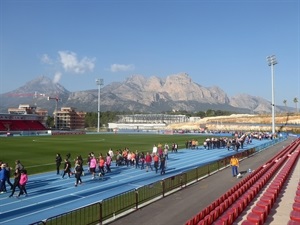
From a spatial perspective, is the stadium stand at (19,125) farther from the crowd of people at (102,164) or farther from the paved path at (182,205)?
the paved path at (182,205)

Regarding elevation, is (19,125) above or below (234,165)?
above

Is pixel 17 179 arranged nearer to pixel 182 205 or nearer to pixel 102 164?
pixel 102 164

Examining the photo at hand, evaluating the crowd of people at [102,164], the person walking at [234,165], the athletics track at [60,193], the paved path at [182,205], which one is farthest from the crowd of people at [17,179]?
the person walking at [234,165]

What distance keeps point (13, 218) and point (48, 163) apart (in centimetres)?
1512

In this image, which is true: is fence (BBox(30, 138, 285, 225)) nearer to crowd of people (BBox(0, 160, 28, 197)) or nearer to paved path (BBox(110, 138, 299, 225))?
paved path (BBox(110, 138, 299, 225))

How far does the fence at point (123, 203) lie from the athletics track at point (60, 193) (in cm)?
156

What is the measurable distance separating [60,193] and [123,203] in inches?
168

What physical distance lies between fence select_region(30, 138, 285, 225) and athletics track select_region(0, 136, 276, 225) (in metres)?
1.56

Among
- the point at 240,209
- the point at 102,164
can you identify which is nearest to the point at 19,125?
the point at 102,164

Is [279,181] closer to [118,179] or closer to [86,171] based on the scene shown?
[118,179]

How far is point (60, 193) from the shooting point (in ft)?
53.4

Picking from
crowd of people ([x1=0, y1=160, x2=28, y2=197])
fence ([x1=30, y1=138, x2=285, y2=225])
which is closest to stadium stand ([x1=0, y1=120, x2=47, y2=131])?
crowd of people ([x1=0, y1=160, x2=28, y2=197])

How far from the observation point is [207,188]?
1675cm

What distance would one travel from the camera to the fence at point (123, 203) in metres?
11.1
